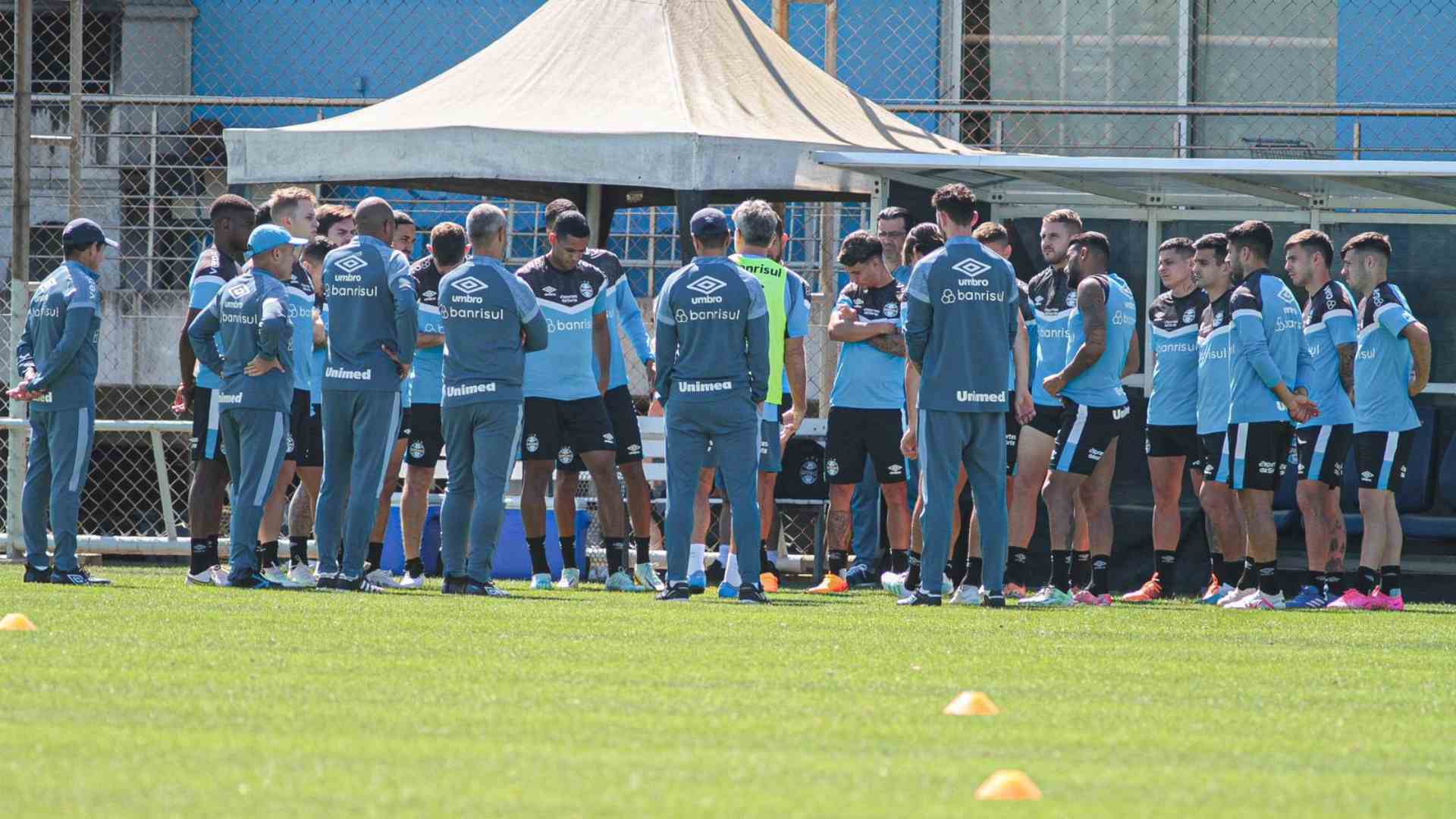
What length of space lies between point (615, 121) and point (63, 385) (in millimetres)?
4172

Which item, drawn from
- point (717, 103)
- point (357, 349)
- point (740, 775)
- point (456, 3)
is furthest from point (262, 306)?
point (456, 3)

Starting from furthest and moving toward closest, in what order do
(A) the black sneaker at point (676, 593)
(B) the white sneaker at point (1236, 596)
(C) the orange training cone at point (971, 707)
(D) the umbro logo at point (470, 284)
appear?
(B) the white sneaker at point (1236, 596), (A) the black sneaker at point (676, 593), (D) the umbro logo at point (470, 284), (C) the orange training cone at point (971, 707)

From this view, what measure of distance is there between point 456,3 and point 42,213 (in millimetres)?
4505

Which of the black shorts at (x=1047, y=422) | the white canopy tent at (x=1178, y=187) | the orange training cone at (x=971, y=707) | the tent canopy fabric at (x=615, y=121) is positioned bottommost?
the orange training cone at (x=971, y=707)

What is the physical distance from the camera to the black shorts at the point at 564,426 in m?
10.5

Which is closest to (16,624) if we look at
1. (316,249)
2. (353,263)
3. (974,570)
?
(353,263)

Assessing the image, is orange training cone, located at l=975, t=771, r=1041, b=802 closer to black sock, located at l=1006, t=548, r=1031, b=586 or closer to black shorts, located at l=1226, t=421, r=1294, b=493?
black sock, located at l=1006, t=548, r=1031, b=586

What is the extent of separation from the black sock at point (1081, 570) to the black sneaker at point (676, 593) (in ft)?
7.99

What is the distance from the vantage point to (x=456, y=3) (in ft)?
61.7

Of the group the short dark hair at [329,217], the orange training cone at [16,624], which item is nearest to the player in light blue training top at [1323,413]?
the short dark hair at [329,217]

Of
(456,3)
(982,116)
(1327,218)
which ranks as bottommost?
(1327,218)

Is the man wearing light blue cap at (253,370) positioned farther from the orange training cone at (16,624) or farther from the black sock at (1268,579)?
the black sock at (1268,579)

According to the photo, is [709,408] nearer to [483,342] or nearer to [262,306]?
[483,342]

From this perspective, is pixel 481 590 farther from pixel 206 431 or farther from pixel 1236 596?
pixel 1236 596
